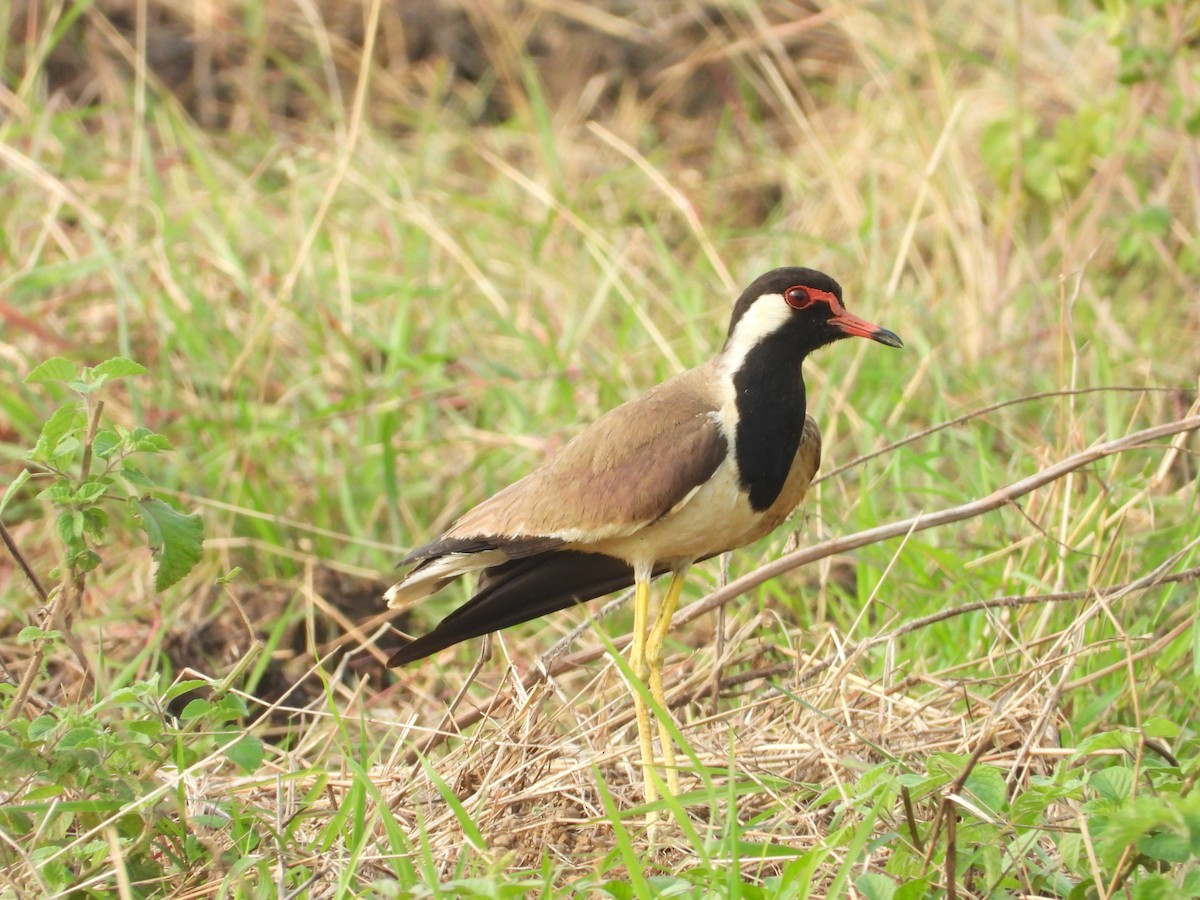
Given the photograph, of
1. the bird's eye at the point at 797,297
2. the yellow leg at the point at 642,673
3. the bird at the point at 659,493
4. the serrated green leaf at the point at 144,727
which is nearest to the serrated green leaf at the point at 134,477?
the serrated green leaf at the point at 144,727

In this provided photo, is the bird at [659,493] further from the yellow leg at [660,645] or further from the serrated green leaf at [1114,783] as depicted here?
the serrated green leaf at [1114,783]

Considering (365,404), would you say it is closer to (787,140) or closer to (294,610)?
(294,610)

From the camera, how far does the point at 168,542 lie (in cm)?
244

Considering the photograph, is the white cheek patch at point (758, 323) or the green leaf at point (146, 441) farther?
the white cheek patch at point (758, 323)

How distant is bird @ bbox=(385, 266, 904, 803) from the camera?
9.72 feet

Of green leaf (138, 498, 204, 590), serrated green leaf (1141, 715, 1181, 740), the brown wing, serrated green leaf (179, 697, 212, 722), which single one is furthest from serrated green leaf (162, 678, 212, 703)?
serrated green leaf (1141, 715, 1181, 740)

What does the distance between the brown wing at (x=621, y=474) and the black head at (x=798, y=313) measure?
0.16 m

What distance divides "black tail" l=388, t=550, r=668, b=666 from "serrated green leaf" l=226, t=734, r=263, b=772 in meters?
0.61

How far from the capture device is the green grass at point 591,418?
2.46 m

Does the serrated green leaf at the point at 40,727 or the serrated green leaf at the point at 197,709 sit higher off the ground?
the serrated green leaf at the point at 40,727

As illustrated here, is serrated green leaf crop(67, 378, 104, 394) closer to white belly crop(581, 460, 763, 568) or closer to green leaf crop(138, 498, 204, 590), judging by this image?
green leaf crop(138, 498, 204, 590)

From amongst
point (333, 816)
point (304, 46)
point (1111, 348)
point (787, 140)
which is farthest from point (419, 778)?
point (304, 46)

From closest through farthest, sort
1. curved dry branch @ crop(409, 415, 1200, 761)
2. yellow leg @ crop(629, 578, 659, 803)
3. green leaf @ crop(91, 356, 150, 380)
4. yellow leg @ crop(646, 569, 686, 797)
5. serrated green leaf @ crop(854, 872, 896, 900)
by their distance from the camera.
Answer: serrated green leaf @ crop(854, 872, 896, 900)
green leaf @ crop(91, 356, 150, 380)
curved dry branch @ crop(409, 415, 1200, 761)
yellow leg @ crop(629, 578, 659, 803)
yellow leg @ crop(646, 569, 686, 797)

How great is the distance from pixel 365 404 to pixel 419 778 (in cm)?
219
